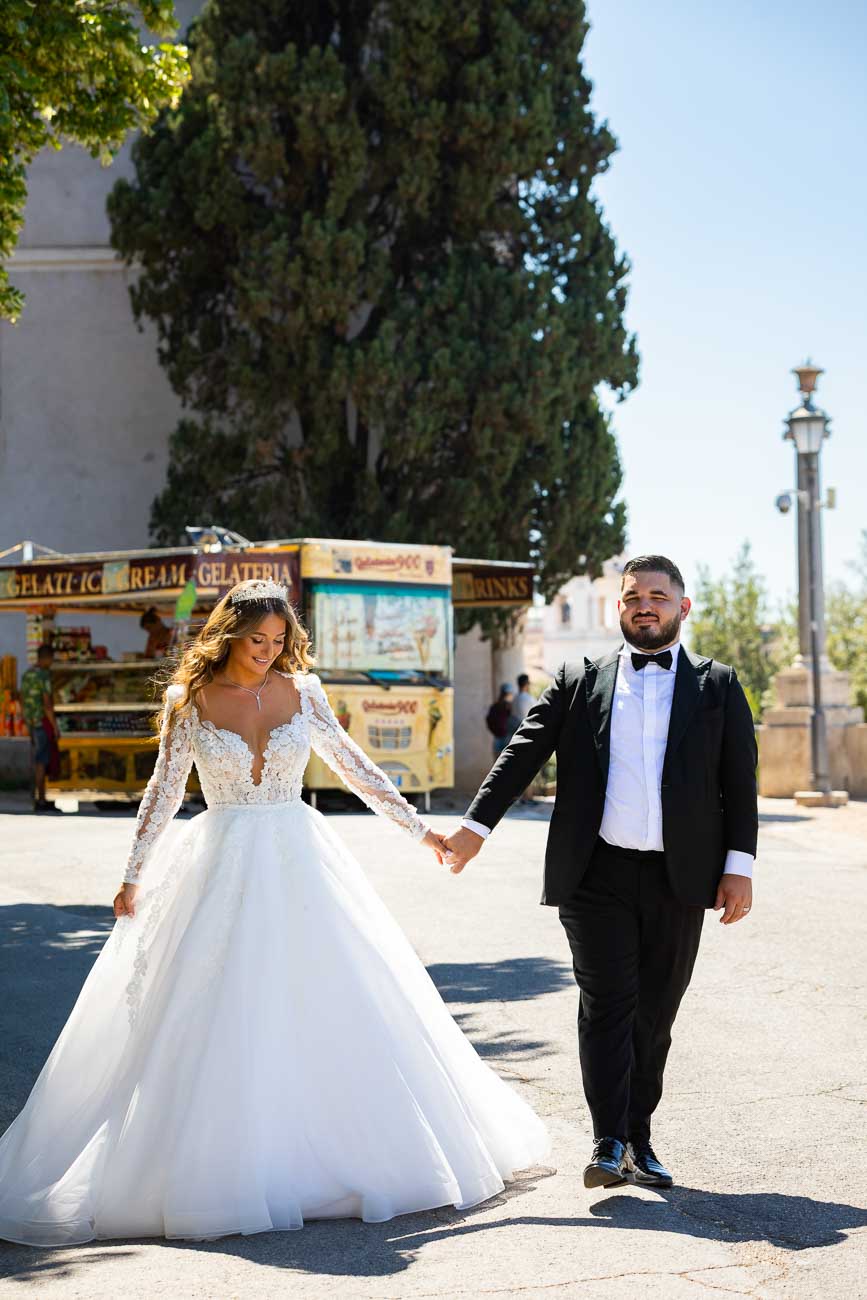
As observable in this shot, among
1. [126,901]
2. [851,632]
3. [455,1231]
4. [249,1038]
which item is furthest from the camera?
[851,632]

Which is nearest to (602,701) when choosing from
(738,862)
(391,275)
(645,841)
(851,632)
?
(645,841)

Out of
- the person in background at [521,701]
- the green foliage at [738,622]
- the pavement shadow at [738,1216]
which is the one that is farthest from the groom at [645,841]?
the green foliage at [738,622]

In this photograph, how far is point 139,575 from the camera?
64.3 ft

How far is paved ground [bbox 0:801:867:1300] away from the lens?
13.1 feet

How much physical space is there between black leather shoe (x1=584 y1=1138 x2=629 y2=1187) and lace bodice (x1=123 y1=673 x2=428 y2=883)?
1461 mm

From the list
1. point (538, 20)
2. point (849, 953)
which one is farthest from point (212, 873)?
point (538, 20)

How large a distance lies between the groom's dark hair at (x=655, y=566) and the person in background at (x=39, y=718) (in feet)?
52.2

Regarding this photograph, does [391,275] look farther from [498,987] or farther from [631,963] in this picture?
[631,963]

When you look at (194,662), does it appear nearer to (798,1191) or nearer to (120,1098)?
(120,1098)

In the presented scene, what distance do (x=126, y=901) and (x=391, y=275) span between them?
792 inches

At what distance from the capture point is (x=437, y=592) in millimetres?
19516

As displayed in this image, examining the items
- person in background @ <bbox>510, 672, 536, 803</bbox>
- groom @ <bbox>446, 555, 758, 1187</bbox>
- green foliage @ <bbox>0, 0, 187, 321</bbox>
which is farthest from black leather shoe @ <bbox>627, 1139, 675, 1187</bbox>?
person in background @ <bbox>510, 672, 536, 803</bbox>

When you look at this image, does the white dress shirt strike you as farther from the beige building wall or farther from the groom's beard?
the beige building wall

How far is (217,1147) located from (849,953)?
5530mm
